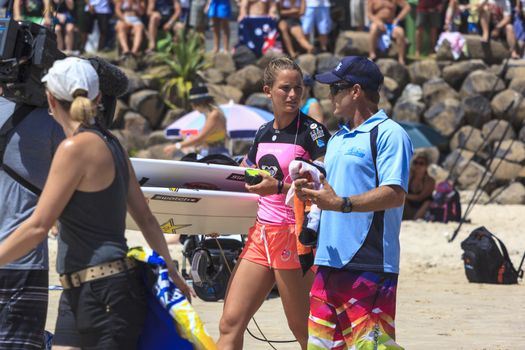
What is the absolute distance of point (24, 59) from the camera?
4930 millimetres

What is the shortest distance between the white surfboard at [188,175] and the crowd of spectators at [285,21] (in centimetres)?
1308

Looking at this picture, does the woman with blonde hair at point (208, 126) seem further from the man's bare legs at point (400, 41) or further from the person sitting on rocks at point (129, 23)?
the person sitting on rocks at point (129, 23)

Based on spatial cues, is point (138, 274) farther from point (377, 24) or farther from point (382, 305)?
point (377, 24)

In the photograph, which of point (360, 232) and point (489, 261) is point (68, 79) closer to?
point (360, 232)

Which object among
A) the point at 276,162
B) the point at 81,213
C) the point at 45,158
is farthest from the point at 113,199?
the point at 276,162

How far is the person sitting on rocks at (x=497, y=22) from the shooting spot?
762 inches

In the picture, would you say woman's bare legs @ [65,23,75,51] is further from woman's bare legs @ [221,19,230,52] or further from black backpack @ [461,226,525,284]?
black backpack @ [461,226,525,284]

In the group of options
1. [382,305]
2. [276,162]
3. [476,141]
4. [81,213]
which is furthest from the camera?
[476,141]

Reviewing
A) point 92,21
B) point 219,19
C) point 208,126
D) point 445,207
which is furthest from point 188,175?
point 92,21

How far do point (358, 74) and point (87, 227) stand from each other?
1618mm

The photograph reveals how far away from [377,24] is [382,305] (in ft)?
48.8

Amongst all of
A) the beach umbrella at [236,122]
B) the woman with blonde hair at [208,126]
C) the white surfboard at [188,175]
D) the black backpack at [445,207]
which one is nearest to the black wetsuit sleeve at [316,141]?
the white surfboard at [188,175]

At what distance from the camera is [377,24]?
1925cm

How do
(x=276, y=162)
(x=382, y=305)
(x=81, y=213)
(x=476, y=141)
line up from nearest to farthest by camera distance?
(x=81, y=213)
(x=382, y=305)
(x=276, y=162)
(x=476, y=141)
